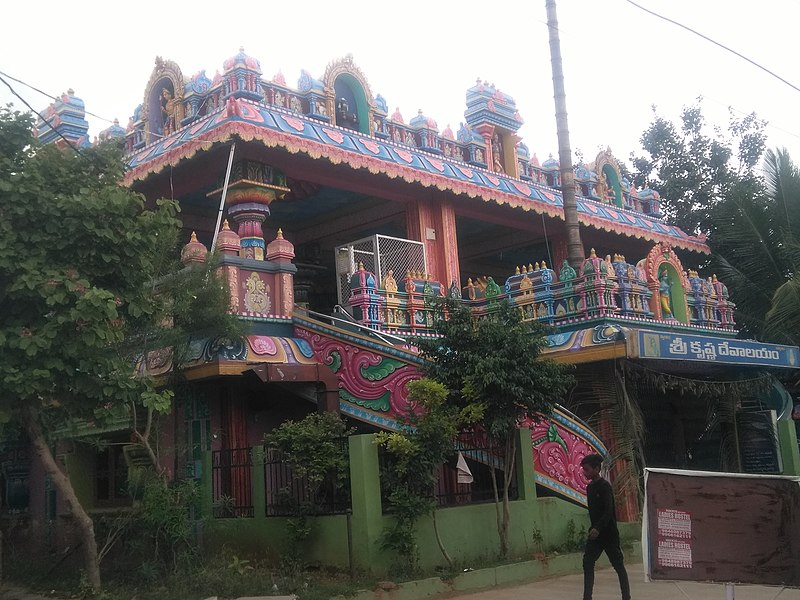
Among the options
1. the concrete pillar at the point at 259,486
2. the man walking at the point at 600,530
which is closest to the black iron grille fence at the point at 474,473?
the concrete pillar at the point at 259,486

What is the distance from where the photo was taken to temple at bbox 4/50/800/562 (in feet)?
41.7

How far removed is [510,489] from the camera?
1233cm

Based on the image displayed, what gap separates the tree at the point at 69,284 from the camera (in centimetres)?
877

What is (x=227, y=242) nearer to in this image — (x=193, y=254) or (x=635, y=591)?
(x=193, y=254)

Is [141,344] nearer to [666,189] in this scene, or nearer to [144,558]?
[144,558]

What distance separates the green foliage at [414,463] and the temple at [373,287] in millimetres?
1518

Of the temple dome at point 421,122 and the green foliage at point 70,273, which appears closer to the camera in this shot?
the green foliage at point 70,273

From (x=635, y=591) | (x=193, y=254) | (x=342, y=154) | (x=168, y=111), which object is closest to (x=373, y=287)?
(x=342, y=154)

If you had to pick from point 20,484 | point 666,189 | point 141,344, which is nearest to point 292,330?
point 141,344

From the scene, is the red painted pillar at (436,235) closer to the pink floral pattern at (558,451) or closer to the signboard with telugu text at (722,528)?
the pink floral pattern at (558,451)

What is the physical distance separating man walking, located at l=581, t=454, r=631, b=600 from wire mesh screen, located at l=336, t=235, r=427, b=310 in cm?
764

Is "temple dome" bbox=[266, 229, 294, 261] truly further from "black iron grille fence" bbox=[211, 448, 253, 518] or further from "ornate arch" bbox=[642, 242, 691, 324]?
"ornate arch" bbox=[642, 242, 691, 324]

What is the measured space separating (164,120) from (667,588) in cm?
1158

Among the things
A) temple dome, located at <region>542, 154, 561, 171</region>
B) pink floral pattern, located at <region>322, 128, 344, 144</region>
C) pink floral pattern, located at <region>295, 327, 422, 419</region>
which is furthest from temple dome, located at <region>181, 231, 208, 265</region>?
temple dome, located at <region>542, 154, 561, 171</region>
